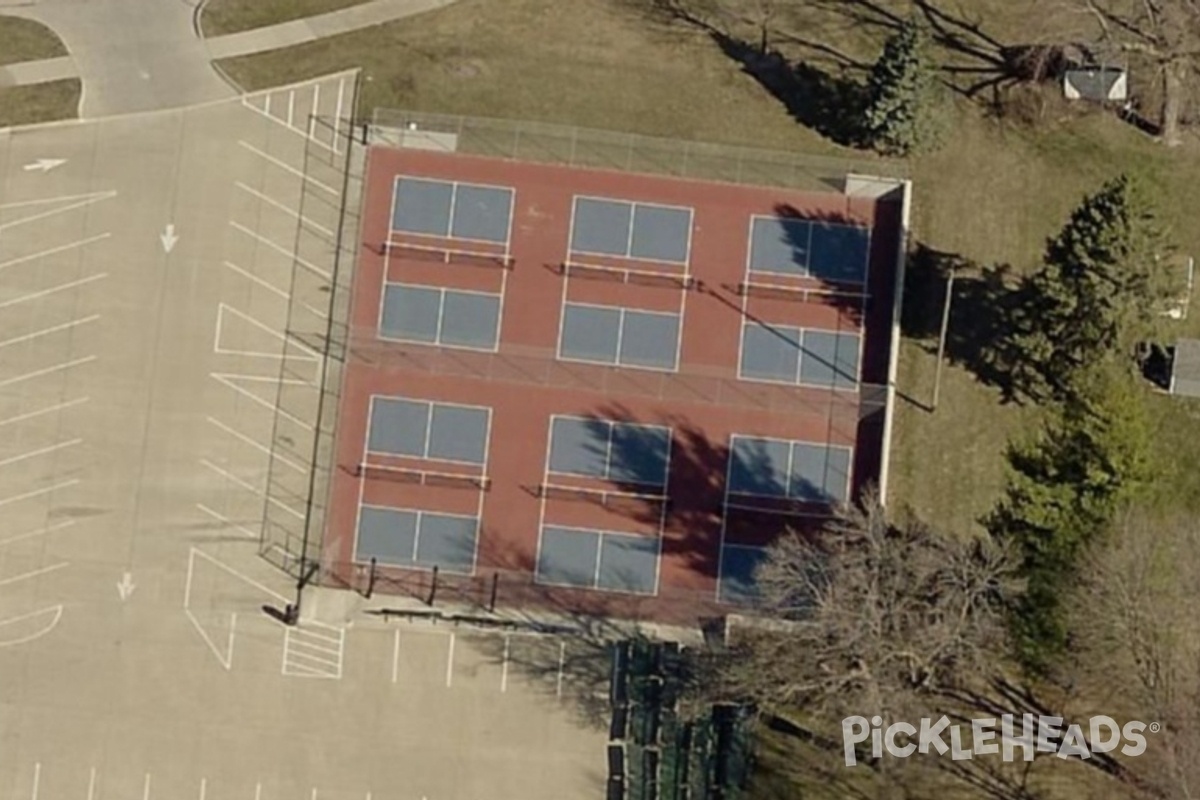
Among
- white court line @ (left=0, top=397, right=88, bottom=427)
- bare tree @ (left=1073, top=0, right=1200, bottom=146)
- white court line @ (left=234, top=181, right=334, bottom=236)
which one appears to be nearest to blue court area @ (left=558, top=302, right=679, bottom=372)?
white court line @ (left=234, top=181, right=334, bottom=236)

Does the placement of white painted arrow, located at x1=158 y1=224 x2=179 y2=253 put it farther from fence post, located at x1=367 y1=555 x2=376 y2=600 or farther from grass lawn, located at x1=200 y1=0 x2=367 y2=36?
fence post, located at x1=367 y1=555 x2=376 y2=600

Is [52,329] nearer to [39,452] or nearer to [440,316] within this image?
[39,452]

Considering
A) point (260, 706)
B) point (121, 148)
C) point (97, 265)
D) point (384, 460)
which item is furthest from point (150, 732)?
point (121, 148)

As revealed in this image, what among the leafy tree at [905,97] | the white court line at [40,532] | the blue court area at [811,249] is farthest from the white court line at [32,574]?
the leafy tree at [905,97]

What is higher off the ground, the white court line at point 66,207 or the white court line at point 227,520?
the white court line at point 66,207

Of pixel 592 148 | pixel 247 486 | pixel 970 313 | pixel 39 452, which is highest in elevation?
pixel 592 148

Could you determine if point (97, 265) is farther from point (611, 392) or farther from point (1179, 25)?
point (1179, 25)

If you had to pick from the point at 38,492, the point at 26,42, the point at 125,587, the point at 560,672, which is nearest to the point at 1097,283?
the point at 560,672

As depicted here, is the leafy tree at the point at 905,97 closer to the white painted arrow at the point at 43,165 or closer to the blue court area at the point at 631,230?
the blue court area at the point at 631,230
